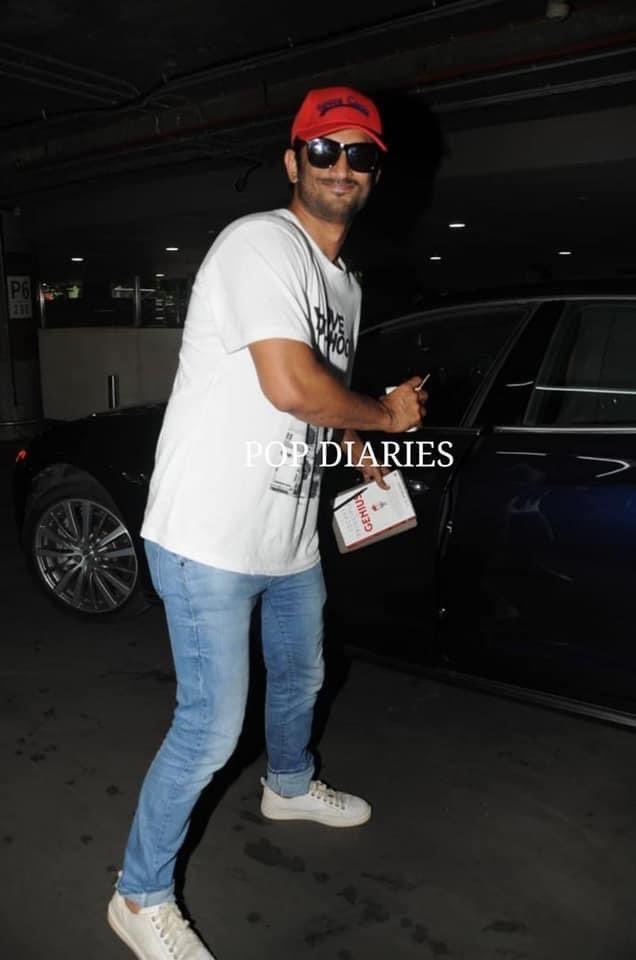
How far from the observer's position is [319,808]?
7.82ft

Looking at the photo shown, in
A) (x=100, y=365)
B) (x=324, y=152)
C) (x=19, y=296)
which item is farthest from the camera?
(x=100, y=365)

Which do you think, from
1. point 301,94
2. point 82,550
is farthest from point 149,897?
point 301,94

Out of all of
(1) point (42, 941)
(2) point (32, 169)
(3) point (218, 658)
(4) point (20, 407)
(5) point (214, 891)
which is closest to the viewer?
(3) point (218, 658)

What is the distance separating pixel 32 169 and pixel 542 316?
25.5ft

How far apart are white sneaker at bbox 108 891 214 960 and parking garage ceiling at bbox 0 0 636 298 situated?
443cm

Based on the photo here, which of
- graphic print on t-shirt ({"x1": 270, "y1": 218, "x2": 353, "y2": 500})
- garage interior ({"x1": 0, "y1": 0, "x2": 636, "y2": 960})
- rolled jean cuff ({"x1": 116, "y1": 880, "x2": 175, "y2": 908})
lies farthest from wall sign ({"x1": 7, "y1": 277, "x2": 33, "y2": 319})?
rolled jean cuff ({"x1": 116, "y1": 880, "x2": 175, "y2": 908})

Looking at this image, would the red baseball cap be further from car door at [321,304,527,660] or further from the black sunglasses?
car door at [321,304,527,660]

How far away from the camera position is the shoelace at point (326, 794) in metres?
2.39

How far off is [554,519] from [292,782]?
1.05m

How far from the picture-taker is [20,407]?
408 inches

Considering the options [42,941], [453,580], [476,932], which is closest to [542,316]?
[453,580]

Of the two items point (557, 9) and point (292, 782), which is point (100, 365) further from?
point (292, 782)

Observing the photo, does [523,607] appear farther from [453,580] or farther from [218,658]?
[218,658]

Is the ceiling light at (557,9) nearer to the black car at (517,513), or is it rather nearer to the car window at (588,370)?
the black car at (517,513)
